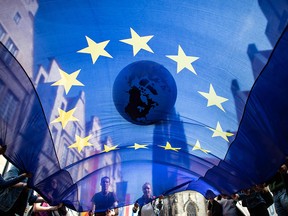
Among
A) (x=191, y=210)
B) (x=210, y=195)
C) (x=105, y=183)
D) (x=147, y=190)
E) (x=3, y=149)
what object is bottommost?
(x=3, y=149)

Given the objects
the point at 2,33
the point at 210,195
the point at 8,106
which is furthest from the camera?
the point at 210,195

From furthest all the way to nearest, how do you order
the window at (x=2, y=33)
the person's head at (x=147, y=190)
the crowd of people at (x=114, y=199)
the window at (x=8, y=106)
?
the person's head at (x=147, y=190), the crowd of people at (x=114, y=199), the window at (x=8, y=106), the window at (x=2, y=33)

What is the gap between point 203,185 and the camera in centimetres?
823

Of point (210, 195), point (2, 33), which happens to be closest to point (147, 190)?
point (210, 195)

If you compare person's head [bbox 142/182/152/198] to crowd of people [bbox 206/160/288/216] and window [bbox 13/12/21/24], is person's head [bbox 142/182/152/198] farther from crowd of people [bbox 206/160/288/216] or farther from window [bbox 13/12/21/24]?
window [bbox 13/12/21/24]

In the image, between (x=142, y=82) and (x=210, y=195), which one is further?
(x=210, y=195)

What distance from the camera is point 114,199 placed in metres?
Answer: 7.60

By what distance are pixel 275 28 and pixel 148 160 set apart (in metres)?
6.29

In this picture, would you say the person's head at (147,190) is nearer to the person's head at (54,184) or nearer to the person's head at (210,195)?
the person's head at (210,195)

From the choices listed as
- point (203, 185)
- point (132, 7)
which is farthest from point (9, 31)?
point (203, 185)

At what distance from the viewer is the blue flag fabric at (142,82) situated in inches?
141

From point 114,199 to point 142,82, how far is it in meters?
4.49

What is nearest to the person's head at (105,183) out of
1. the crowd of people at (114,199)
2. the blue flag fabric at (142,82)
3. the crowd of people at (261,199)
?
the crowd of people at (114,199)

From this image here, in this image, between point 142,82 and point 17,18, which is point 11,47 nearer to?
point 17,18
